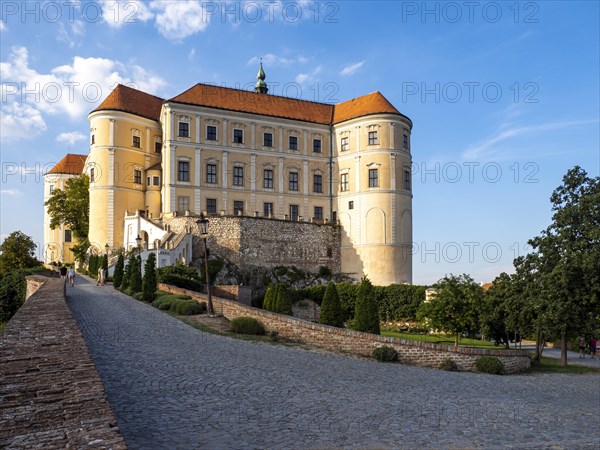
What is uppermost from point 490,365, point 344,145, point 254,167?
point 344,145

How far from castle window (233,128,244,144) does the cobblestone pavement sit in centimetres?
3685

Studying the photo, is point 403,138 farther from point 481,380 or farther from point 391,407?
point 391,407

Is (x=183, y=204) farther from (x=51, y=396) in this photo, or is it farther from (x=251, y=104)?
(x=51, y=396)

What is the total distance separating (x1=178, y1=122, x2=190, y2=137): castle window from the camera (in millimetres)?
49312

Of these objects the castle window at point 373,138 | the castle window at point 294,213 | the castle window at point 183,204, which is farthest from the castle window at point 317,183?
the castle window at point 183,204

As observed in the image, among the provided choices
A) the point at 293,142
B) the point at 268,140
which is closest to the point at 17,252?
the point at 268,140

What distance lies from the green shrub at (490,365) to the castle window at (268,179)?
3796 centimetres

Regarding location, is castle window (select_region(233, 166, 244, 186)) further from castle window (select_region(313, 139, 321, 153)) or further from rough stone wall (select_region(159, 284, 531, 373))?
rough stone wall (select_region(159, 284, 531, 373))

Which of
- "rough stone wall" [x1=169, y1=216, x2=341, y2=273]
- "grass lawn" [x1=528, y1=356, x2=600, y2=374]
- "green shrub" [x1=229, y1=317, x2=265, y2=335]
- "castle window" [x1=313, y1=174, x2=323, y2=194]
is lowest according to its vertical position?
"grass lawn" [x1=528, y1=356, x2=600, y2=374]

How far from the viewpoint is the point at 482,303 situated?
25641 mm

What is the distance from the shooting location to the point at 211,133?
2012 inches

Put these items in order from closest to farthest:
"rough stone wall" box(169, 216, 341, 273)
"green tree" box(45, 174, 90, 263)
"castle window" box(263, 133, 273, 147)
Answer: "rough stone wall" box(169, 216, 341, 273)
"castle window" box(263, 133, 273, 147)
"green tree" box(45, 174, 90, 263)

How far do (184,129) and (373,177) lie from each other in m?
19.7

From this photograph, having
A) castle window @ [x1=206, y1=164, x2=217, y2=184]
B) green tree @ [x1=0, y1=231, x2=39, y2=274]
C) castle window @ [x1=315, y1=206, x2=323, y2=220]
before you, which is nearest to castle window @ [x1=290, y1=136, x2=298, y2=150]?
castle window @ [x1=315, y1=206, x2=323, y2=220]
